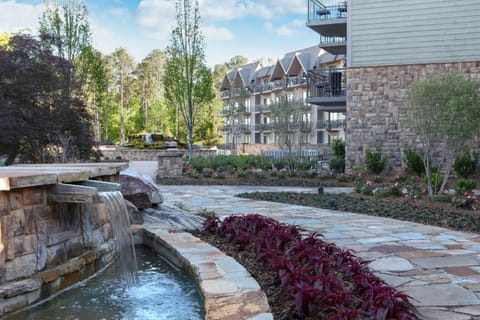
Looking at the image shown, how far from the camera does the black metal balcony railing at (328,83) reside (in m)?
18.3

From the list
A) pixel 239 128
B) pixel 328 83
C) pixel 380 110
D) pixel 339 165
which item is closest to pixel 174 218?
pixel 380 110

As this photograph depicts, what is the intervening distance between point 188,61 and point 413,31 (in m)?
10.1

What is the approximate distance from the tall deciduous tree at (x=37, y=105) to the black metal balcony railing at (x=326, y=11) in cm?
975

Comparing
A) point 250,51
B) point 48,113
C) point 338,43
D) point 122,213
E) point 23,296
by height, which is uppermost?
point 250,51

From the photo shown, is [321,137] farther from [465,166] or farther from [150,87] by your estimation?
[465,166]

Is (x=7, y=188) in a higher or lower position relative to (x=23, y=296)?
higher

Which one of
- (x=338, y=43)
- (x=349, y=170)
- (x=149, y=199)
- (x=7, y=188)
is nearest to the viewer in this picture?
(x=7, y=188)

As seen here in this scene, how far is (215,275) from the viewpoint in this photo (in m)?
3.98

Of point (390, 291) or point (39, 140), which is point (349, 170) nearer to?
point (39, 140)

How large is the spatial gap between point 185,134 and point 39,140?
31.4 meters

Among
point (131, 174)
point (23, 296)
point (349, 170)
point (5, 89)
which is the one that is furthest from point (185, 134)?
point (23, 296)

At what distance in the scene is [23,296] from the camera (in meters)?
3.70

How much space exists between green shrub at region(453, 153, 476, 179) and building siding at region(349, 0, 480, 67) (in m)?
3.24

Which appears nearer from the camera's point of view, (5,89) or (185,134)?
(5,89)
